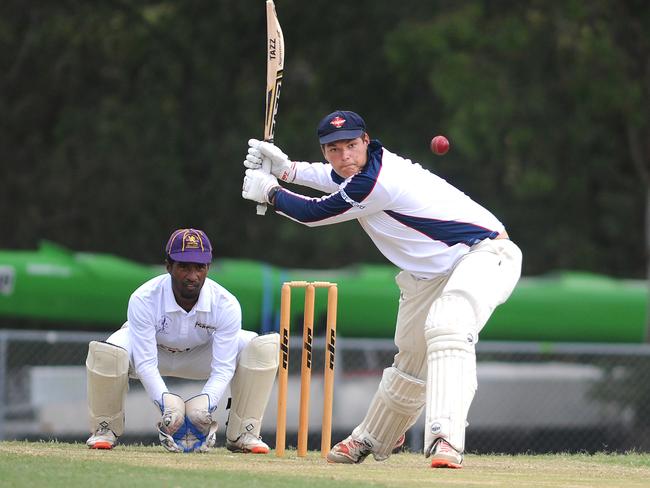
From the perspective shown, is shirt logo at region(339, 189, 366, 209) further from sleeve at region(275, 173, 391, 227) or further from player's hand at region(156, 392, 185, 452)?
player's hand at region(156, 392, 185, 452)

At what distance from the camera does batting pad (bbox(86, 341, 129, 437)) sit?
242 inches

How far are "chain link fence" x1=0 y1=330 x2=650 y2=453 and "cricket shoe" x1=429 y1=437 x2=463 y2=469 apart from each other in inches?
206

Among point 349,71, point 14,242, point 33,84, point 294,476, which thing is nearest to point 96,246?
point 14,242

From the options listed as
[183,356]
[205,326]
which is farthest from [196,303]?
[183,356]

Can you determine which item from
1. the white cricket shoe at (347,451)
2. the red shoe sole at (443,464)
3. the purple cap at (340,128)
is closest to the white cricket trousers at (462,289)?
the white cricket shoe at (347,451)

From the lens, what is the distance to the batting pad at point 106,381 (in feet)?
20.2

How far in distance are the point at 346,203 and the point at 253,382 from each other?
1.26 meters

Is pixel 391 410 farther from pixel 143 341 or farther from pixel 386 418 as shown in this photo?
pixel 143 341

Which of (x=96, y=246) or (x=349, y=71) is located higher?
(x=349, y=71)

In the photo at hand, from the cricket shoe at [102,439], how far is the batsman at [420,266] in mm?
1042

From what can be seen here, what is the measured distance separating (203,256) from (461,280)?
1.28 meters

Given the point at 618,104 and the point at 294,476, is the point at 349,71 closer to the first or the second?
the point at 618,104

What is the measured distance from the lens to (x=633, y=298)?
14.6 meters

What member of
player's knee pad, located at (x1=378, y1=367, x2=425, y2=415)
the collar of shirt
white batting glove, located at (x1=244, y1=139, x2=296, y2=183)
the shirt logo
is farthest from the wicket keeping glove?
the shirt logo
